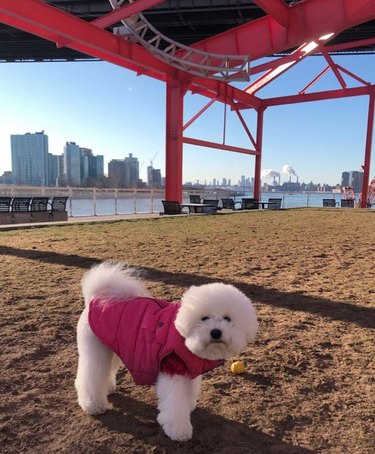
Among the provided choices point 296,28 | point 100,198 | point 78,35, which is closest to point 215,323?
point 78,35

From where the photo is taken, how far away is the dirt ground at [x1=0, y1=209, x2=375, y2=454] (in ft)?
6.89

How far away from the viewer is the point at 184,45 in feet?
56.9

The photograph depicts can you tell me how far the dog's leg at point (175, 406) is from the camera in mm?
2004

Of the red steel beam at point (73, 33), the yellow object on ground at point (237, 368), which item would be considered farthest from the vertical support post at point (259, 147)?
the yellow object on ground at point (237, 368)

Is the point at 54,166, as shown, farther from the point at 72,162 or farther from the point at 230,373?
the point at 230,373

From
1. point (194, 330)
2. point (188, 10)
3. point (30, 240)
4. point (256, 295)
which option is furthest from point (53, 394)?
point (188, 10)

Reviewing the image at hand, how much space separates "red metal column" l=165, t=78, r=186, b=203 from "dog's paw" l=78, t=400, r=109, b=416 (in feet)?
56.6

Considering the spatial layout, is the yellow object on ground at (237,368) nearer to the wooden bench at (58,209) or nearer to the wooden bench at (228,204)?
the wooden bench at (58,209)

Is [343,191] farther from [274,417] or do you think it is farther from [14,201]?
[274,417]

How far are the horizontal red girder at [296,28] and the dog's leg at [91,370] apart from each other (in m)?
14.3

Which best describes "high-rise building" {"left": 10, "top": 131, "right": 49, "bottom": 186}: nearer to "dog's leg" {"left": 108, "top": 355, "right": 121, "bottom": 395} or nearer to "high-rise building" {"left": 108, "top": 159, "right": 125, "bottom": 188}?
"high-rise building" {"left": 108, "top": 159, "right": 125, "bottom": 188}

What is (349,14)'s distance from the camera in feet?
43.2

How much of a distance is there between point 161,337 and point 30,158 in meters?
36.5

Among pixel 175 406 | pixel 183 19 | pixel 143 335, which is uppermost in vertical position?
pixel 183 19
